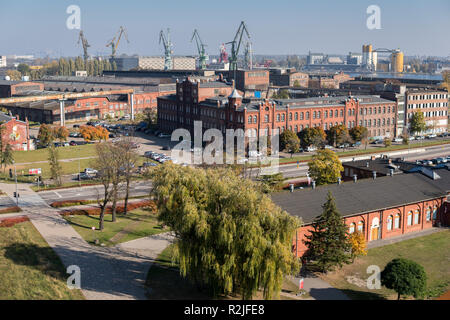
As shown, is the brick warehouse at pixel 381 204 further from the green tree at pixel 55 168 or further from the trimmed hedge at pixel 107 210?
the green tree at pixel 55 168

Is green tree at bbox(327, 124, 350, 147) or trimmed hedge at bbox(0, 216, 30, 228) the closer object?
trimmed hedge at bbox(0, 216, 30, 228)

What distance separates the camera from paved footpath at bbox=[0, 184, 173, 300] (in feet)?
97.8

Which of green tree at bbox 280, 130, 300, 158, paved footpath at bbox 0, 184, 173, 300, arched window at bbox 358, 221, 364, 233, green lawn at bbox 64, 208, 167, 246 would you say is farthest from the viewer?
green tree at bbox 280, 130, 300, 158

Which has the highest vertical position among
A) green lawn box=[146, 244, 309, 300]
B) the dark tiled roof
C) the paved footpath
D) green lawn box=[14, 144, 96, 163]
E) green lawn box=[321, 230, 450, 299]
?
the dark tiled roof

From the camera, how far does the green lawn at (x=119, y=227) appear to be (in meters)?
38.7

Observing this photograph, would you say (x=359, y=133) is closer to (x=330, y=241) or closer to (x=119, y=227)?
(x=330, y=241)

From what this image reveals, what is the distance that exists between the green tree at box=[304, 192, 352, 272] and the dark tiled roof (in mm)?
1554

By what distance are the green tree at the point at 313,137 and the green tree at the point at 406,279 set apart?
141 feet

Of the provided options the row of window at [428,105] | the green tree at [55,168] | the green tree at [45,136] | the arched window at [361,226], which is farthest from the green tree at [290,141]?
the green tree at [45,136]

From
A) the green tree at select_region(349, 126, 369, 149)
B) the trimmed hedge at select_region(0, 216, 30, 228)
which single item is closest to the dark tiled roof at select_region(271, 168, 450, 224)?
the trimmed hedge at select_region(0, 216, 30, 228)

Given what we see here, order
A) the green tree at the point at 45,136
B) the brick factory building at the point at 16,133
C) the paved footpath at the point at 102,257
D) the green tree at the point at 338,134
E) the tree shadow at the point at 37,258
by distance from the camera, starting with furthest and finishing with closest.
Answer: the green tree at the point at 338,134 → the green tree at the point at 45,136 → the brick factory building at the point at 16,133 → the tree shadow at the point at 37,258 → the paved footpath at the point at 102,257

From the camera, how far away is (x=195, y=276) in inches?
1139

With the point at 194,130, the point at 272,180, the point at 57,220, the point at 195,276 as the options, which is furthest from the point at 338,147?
the point at 195,276

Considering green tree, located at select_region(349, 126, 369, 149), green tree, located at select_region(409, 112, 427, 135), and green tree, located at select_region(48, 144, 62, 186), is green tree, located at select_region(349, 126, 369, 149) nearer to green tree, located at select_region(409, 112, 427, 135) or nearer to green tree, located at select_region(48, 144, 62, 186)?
green tree, located at select_region(409, 112, 427, 135)
